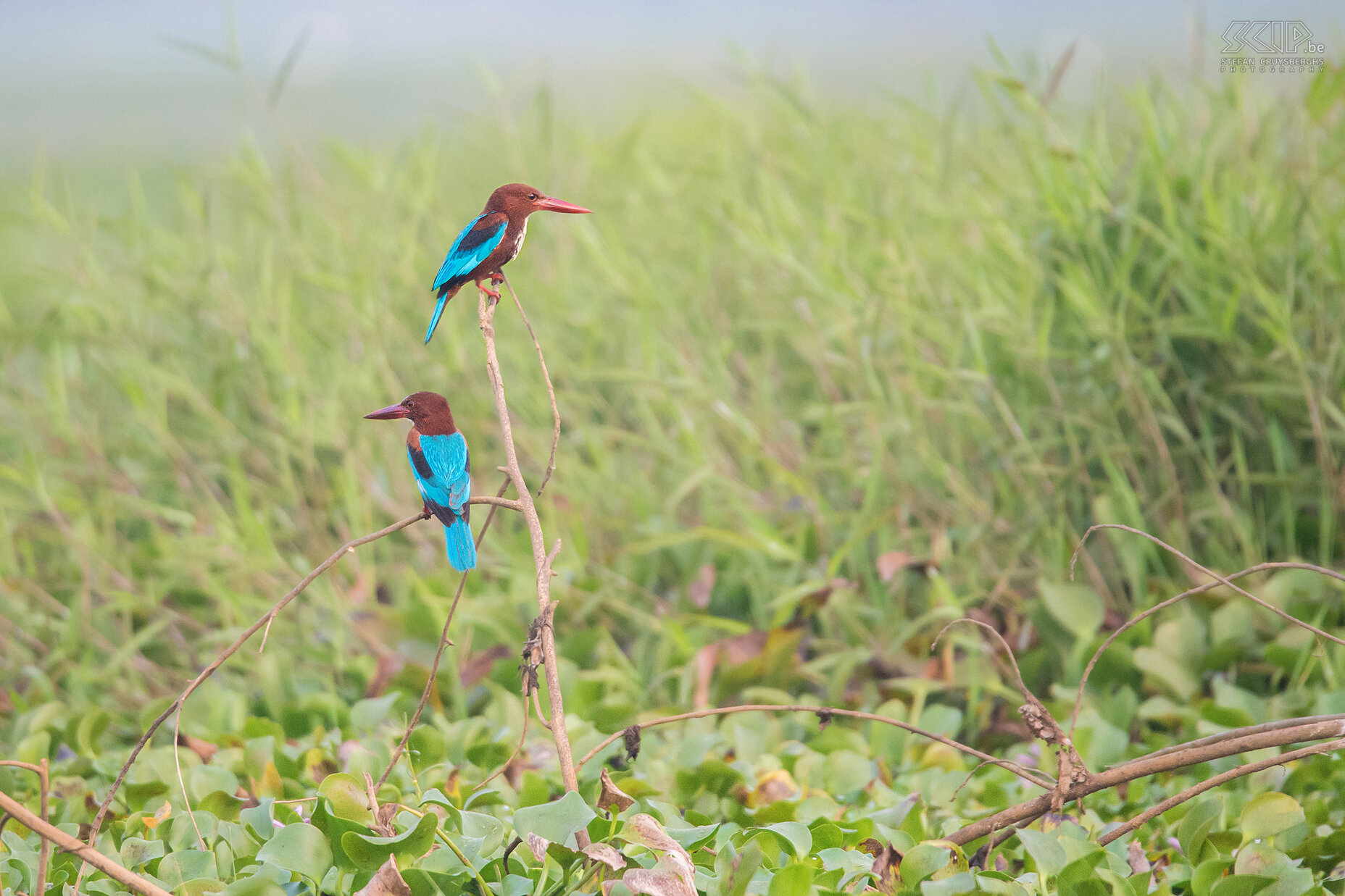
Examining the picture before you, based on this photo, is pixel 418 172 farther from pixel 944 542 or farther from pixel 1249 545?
pixel 1249 545

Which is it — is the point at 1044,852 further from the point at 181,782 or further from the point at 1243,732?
the point at 181,782

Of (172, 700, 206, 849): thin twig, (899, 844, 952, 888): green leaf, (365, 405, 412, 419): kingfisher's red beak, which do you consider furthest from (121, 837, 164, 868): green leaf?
(899, 844, 952, 888): green leaf

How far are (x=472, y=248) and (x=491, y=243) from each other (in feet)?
0.06

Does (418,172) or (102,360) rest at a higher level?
(418,172)

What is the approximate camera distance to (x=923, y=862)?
1.34 m

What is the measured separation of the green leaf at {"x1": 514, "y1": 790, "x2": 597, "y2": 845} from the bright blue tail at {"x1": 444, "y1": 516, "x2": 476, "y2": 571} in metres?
0.30

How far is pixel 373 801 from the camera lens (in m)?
1.22

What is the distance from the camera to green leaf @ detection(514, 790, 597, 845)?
122 cm

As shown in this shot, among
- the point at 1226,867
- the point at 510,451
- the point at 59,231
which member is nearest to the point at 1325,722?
the point at 1226,867

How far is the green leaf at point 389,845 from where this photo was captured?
119 cm

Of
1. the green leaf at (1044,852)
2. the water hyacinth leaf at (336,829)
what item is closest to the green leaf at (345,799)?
the water hyacinth leaf at (336,829)

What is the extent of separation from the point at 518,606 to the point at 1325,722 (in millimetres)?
1766

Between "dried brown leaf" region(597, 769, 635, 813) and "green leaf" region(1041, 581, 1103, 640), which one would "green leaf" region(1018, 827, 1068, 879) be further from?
"green leaf" region(1041, 581, 1103, 640)

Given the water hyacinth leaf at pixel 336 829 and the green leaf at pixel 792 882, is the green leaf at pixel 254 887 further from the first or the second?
the green leaf at pixel 792 882
